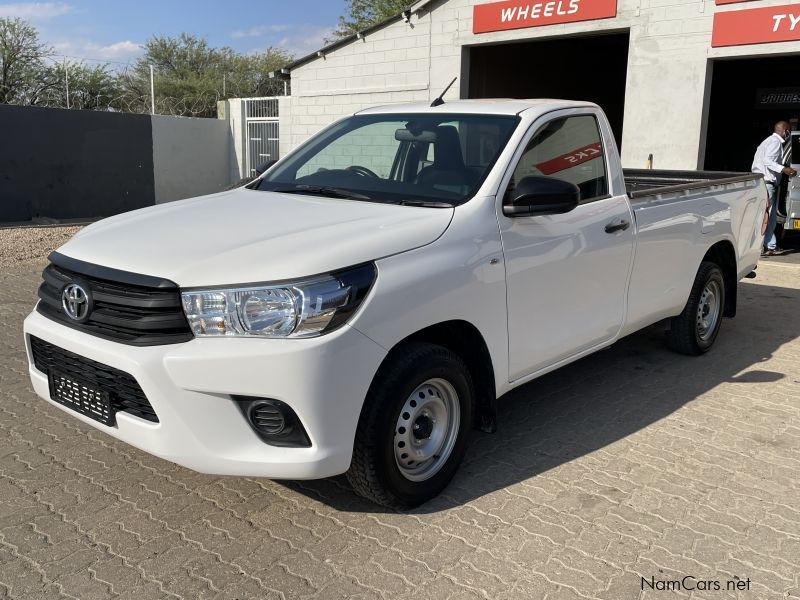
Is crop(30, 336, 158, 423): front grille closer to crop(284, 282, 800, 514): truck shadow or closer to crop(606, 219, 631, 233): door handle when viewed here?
crop(284, 282, 800, 514): truck shadow

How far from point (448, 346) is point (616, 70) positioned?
20.7 m

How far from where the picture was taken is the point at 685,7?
36.3 feet

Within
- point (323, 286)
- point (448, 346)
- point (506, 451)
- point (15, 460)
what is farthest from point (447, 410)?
point (15, 460)

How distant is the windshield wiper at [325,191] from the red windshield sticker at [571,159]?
1.03 m

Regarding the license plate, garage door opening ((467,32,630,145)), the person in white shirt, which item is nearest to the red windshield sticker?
the license plate

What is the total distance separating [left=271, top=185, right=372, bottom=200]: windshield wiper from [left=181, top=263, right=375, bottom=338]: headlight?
1.10m

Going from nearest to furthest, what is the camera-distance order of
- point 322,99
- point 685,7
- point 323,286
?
1. point 323,286
2. point 685,7
3. point 322,99

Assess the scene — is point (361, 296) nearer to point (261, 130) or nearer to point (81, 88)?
point (261, 130)

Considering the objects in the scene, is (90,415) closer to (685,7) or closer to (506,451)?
(506,451)

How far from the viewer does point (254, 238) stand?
3248 millimetres

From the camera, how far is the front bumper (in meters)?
2.89

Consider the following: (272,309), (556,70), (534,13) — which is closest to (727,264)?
(272,309)

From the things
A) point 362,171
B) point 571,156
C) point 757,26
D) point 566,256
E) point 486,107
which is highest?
point 757,26

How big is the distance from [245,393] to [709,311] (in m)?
4.57
